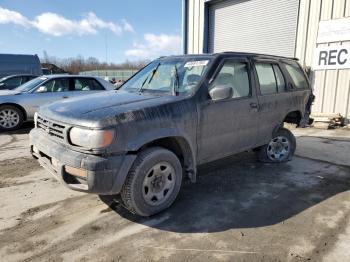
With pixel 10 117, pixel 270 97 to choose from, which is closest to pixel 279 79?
pixel 270 97

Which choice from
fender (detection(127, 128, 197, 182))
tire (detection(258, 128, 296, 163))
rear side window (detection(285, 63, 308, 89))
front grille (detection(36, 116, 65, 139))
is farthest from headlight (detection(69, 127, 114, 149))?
rear side window (detection(285, 63, 308, 89))

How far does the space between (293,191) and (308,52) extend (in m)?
7.34

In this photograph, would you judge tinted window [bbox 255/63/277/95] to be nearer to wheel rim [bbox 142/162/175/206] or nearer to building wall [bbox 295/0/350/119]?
wheel rim [bbox 142/162/175/206]

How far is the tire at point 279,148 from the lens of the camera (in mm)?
5492

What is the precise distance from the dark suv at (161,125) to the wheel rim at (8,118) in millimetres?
5665

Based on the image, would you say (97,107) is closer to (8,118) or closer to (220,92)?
(220,92)

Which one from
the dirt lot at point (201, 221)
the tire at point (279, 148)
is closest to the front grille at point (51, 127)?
the dirt lot at point (201, 221)

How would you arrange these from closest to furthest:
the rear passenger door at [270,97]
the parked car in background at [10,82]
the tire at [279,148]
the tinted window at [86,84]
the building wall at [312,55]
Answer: the rear passenger door at [270,97], the tire at [279,148], the building wall at [312,55], the tinted window at [86,84], the parked car in background at [10,82]

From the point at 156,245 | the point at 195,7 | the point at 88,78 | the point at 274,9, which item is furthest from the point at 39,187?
the point at 195,7

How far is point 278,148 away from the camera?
5.67 meters

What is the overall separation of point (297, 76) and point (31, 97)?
7150mm

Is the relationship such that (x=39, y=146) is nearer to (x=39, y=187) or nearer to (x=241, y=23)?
(x=39, y=187)

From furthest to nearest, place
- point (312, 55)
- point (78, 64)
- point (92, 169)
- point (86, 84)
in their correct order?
1. point (78, 64)
2. point (312, 55)
3. point (86, 84)
4. point (92, 169)

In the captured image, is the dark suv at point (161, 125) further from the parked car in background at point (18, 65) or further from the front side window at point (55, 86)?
the parked car in background at point (18, 65)
